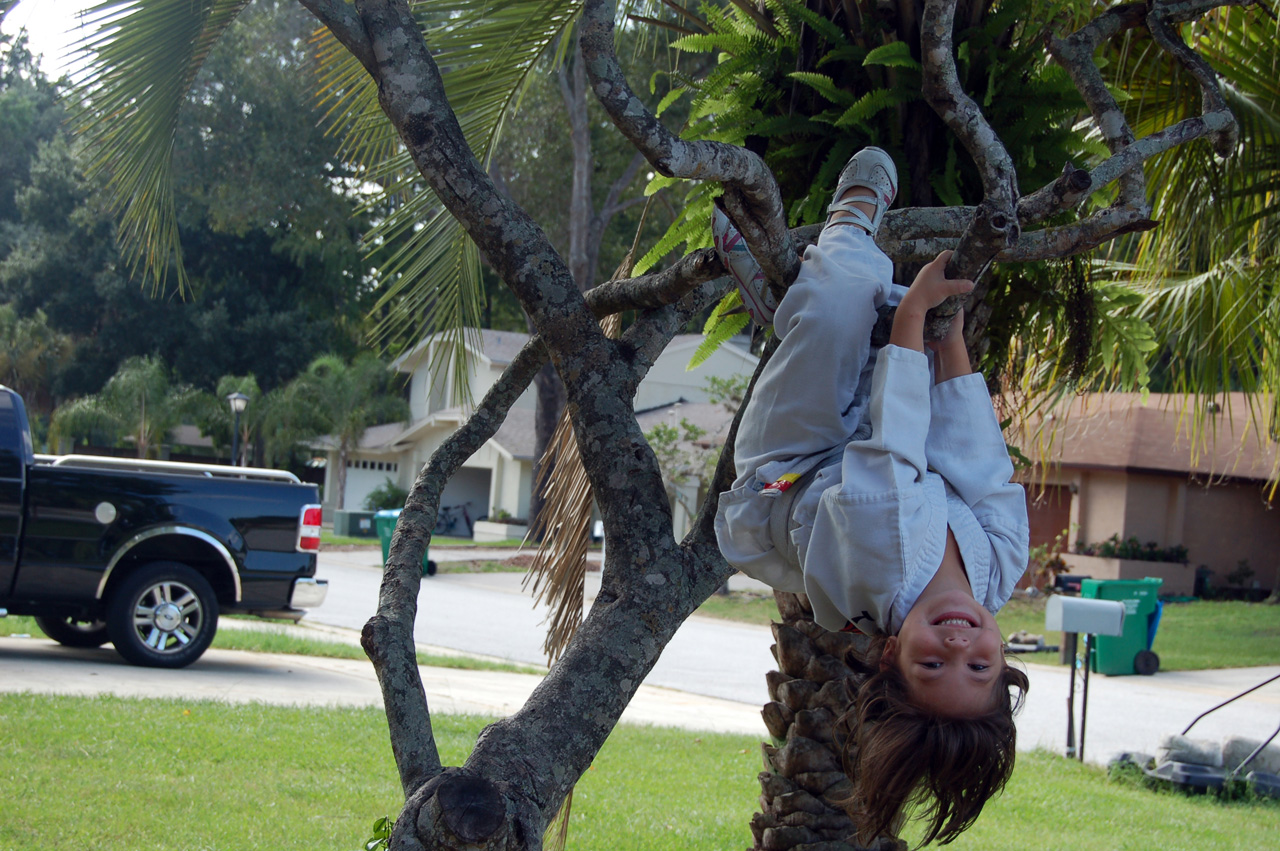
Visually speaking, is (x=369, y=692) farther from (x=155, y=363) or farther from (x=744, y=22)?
(x=155, y=363)

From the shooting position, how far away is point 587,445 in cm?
248

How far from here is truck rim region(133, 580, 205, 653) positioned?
917 centimetres

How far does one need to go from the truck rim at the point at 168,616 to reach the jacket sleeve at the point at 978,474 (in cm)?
824

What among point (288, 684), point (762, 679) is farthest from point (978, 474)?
point (762, 679)

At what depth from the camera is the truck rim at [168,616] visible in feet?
30.1

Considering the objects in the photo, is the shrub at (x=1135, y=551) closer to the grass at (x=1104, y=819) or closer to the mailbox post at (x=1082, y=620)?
the mailbox post at (x=1082, y=620)

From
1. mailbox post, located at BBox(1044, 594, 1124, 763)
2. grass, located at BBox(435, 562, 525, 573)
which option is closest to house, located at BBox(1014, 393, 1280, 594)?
grass, located at BBox(435, 562, 525, 573)

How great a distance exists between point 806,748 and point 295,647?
329 inches

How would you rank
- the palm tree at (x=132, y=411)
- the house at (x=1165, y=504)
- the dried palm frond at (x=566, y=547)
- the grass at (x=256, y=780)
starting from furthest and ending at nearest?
the palm tree at (x=132, y=411) < the house at (x=1165, y=504) < the grass at (x=256, y=780) < the dried palm frond at (x=566, y=547)

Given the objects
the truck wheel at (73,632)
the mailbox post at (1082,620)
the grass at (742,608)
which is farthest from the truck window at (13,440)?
the grass at (742,608)

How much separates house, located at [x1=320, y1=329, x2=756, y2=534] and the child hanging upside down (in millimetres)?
26307

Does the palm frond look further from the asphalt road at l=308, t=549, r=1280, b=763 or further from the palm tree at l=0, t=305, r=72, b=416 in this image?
the palm tree at l=0, t=305, r=72, b=416

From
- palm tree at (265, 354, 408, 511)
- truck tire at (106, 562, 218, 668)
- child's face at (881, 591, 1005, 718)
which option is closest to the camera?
child's face at (881, 591, 1005, 718)

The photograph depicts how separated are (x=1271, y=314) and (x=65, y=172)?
39358 mm
